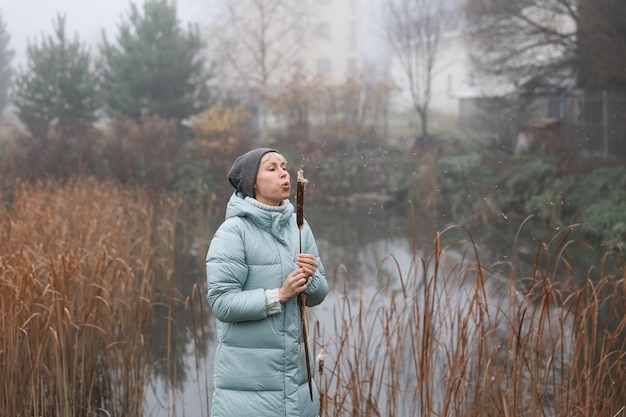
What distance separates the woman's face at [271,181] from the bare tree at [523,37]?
995 centimetres

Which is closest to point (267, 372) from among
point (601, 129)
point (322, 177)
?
point (601, 129)

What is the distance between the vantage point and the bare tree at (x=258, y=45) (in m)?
17.4

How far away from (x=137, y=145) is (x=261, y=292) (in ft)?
40.0

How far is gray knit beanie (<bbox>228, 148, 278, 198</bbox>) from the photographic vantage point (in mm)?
2229

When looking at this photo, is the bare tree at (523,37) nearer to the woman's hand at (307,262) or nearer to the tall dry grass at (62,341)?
the tall dry grass at (62,341)

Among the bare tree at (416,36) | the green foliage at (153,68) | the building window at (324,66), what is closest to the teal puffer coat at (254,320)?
the green foliage at (153,68)

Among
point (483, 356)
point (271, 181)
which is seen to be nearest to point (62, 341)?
point (271, 181)

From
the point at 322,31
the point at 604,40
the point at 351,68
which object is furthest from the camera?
the point at 351,68

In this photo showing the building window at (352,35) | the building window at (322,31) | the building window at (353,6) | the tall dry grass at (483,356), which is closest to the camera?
the tall dry grass at (483,356)

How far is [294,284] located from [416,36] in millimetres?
18107

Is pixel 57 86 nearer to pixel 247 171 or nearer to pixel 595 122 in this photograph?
pixel 595 122

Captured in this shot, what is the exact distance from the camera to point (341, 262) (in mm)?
8281

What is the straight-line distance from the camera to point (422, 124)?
17734 millimetres

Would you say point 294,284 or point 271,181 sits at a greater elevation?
point 271,181
